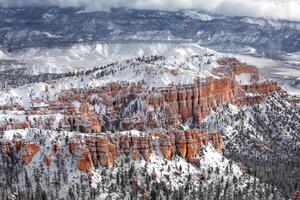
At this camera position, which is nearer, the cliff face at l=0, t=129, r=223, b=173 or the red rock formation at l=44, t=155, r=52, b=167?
the cliff face at l=0, t=129, r=223, b=173

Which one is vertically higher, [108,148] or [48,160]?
[108,148]

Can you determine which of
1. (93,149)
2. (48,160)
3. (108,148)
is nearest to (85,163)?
(93,149)

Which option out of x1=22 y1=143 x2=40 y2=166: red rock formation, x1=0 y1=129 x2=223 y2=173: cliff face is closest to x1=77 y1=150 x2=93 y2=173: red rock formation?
x1=0 y1=129 x2=223 y2=173: cliff face

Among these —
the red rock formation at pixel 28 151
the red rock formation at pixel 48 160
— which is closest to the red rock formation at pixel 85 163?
the red rock formation at pixel 48 160

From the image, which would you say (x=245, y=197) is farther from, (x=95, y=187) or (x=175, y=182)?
(x=95, y=187)

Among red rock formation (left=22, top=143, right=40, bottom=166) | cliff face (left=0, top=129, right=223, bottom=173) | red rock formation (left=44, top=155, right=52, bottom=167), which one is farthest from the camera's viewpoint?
red rock formation (left=22, top=143, right=40, bottom=166)

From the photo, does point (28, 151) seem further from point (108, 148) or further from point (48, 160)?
point (108, 148)

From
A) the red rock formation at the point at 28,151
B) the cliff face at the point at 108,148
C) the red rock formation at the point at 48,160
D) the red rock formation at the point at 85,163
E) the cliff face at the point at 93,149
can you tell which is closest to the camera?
the red rock formation at the point at 85,163

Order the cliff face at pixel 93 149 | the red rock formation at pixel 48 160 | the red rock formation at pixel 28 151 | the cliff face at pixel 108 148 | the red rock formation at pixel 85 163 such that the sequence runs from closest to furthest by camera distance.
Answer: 1. the red rock formation at pixel 85 163
2. the cliff face at pixel 108 148
3. the cliff face at pixel 93 149
4. the red rock formation at pixel 48 160
5. the red rock formation at pixel 28 151

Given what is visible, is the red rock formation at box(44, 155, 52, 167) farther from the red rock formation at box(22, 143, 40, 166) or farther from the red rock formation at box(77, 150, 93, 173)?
the red rock formation at box(77, 150, 93, 173)

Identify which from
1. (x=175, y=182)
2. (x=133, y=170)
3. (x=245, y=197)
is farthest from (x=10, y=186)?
(x=245, y=197)

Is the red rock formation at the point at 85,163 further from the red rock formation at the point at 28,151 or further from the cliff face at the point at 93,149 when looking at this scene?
the red rock formation at the point at 28,151
